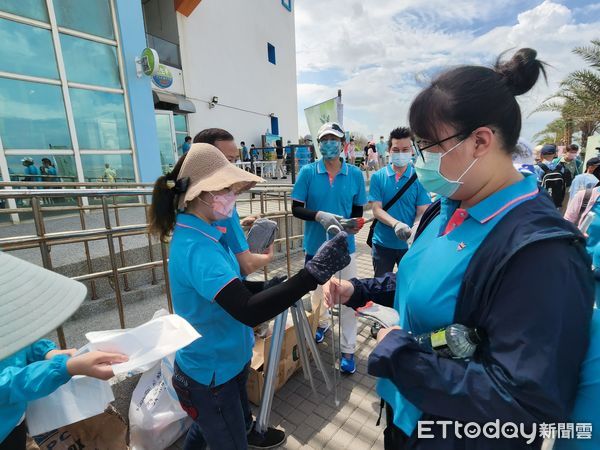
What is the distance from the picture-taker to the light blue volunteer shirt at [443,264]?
926mm

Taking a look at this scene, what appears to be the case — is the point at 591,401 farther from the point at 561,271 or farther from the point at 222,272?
the point at 222,272

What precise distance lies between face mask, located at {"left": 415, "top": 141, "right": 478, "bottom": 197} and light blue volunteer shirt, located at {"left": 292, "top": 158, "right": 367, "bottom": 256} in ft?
5.64

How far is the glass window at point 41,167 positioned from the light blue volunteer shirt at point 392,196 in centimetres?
613

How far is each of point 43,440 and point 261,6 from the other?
2123 centimetres

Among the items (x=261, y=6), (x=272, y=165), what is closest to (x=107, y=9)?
(x=272, y=165)

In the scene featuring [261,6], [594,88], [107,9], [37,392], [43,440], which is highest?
[261,6]

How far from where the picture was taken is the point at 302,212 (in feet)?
9.47

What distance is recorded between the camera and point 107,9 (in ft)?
23.5

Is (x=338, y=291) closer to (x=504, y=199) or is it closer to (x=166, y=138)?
(x=504, y=199)

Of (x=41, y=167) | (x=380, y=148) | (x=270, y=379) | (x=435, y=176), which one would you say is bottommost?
(x=270, y=379)

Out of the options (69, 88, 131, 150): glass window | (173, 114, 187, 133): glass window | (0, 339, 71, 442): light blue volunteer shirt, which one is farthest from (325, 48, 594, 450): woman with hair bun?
(173, 114, 187, 133): glass window

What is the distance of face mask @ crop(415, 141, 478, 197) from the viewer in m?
1.06

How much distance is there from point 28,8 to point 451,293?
879 centimetres

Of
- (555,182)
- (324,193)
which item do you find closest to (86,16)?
(324,193)
